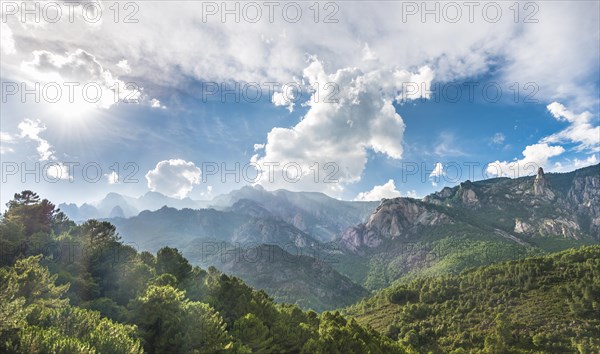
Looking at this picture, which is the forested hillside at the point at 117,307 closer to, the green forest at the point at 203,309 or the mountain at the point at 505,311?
the green forest at the point at 203,309

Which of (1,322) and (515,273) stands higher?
(1,322)

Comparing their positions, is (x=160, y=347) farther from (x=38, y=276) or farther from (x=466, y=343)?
(x=466, y=343)

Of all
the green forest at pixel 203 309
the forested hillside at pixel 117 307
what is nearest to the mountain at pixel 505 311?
the green forest at pixel 203 309

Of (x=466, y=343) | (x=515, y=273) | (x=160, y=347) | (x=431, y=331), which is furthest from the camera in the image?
(x=515, y=273)

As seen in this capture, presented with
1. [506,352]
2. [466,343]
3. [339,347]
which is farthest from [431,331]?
[339,347]

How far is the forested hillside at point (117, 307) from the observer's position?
1047 inches

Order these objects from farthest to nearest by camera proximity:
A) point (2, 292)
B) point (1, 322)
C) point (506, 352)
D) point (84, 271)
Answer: point (506, 352)
point (84, 271)
point (2, 292)
point (1, 322)

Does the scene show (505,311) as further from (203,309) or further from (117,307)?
(117,307)

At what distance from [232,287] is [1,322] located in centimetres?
4143

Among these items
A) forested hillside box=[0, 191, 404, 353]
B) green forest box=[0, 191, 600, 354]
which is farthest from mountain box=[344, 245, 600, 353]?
forested hillside box=[0, 191, 404, 353]

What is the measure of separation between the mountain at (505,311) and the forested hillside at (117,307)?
72419 mm

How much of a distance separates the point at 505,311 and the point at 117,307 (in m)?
150

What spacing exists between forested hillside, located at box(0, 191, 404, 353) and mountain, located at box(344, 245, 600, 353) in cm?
7242

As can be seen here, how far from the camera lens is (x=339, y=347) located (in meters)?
50.2
